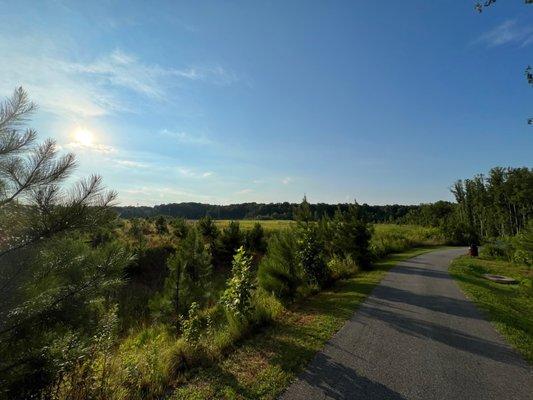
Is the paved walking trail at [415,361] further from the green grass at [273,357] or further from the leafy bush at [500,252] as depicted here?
the leafy bush at [500,252]

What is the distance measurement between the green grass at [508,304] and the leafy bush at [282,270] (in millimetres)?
5348

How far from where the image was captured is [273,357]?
6141 mm

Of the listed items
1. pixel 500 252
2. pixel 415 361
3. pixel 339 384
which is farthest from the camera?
pixel 500 252

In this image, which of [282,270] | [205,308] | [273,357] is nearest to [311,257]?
[282,270]

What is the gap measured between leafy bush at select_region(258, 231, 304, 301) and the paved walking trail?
2.30m

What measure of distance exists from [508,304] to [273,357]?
885cm

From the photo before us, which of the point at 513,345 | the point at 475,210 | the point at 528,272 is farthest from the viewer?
the point at 475,210

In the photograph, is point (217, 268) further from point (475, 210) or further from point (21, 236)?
point (475, 210)

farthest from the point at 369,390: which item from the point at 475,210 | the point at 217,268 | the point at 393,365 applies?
the point at 475,210

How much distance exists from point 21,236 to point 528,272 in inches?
886

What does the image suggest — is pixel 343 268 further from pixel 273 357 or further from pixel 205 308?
pixel 273 357

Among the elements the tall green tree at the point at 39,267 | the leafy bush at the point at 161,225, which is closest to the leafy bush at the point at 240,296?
the tall green tree at the point at 39,267

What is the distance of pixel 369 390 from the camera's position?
4918mm

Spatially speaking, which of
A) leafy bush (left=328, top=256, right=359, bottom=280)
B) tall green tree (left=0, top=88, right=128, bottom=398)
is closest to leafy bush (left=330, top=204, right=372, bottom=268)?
leafy bush (left=328, top=256, right=359, bottom=280)
